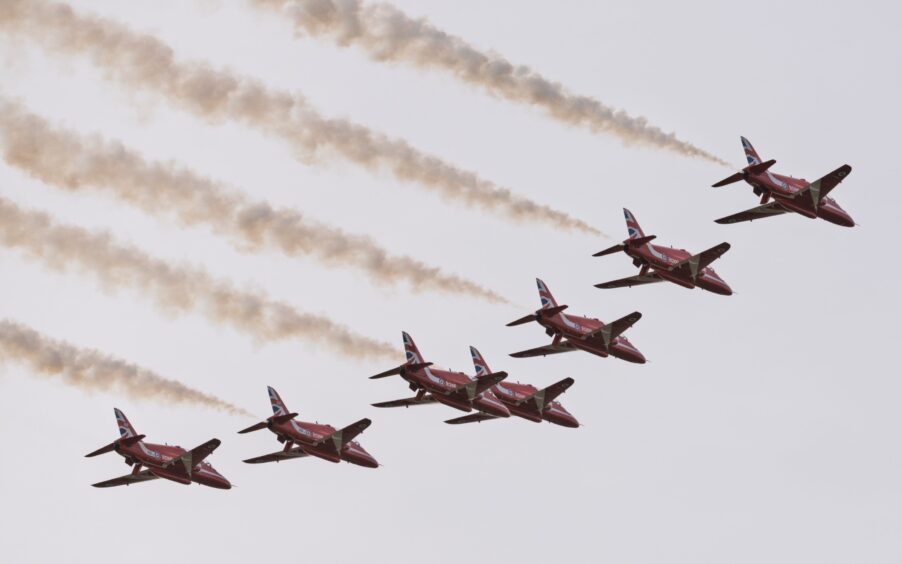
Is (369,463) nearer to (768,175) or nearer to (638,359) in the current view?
(638,359)

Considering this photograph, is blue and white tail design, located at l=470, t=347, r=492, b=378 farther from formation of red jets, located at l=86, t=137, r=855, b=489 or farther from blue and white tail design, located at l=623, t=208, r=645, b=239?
blue and white tail design, located at l=623, t=208, r=645, b=239

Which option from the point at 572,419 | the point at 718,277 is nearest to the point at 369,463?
the point at 572,419

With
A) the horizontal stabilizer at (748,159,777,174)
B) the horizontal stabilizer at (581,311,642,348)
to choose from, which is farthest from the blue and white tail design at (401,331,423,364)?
the horizontal stabilizer at (748,159,777,174)

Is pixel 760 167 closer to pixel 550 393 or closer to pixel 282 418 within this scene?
pixel 550 393

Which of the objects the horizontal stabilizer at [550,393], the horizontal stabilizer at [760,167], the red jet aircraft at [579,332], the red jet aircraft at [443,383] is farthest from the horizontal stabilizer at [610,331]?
the horizontal stabilizer at [760,167]

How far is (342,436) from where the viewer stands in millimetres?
106875

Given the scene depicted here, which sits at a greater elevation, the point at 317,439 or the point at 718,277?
the point at 718,277

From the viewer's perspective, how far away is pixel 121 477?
108 meters

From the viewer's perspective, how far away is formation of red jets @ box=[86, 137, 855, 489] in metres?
104

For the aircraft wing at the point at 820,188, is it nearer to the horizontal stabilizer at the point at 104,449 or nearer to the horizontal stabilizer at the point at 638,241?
the horizontal stabilizer at the point at 638,241

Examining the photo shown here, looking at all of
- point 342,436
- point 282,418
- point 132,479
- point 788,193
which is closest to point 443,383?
point 342,436

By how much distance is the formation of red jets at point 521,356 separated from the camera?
104 m

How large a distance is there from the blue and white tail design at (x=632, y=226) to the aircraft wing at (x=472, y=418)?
11220 millimetres

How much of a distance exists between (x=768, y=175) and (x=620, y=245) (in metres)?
7.29
